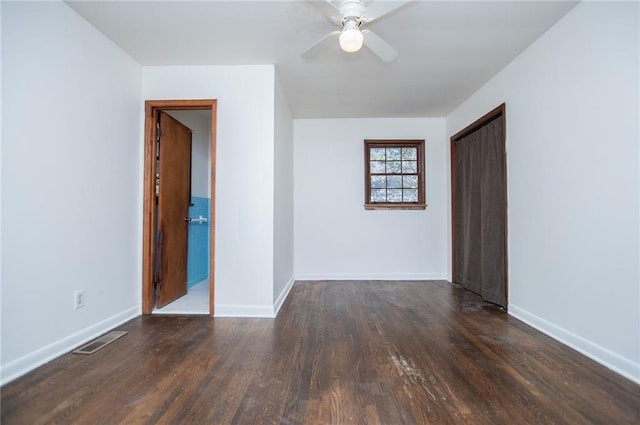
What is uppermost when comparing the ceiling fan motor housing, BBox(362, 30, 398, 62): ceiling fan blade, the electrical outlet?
the ceiling fan motor housing

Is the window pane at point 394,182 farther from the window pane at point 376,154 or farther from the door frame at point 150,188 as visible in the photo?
the door frame at point 150,188

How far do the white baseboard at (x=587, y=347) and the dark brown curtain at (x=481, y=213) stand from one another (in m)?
0.49

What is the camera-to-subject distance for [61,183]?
2064 millimetres

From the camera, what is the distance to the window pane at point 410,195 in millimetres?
4621

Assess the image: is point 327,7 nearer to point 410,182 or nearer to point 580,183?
point 580,183

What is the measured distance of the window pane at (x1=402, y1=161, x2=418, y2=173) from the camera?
4645mm

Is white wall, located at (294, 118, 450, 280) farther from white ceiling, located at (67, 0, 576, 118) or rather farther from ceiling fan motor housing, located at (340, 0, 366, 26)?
ceiling fan motor housing, located at (340, 0, 366, 26)

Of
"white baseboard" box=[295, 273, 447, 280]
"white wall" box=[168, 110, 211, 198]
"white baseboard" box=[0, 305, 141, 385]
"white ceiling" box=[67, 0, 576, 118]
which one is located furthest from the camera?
"white baseboard" box=[295, 273, 447, 280]

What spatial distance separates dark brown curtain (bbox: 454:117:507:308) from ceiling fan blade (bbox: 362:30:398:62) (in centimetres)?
162

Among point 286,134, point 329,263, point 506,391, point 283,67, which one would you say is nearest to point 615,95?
point 506,391

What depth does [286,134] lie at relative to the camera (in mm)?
3910

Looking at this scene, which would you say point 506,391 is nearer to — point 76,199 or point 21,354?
point 21,354

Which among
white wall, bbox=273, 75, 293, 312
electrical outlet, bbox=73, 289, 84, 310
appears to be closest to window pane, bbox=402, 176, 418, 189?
white wall, bbox=273, 75, 293, 312

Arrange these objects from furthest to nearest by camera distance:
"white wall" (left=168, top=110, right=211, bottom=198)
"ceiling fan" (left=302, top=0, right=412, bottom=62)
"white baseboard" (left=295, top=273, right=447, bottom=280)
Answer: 1. "white baseboard" (left=295, top=273, right=447, bottom=280)
2. "white wall" (left=168, top=110, right=211, bottom=198)
3. "ceiling fan" (left=302, top=0, right=412, bottom=62)
